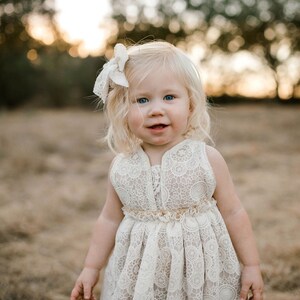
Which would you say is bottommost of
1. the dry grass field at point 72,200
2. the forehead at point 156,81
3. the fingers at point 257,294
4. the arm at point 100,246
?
the dry grass field at point 72,200

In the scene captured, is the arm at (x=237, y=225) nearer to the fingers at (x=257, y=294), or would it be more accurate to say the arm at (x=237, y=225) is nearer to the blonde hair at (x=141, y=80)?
the fingers at (x=257, y=294)

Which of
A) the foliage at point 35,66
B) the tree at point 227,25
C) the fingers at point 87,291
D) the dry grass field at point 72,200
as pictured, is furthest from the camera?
the tree at point 227,25

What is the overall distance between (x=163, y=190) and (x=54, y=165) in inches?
171

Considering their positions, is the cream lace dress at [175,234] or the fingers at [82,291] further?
the fingers at [82,291]

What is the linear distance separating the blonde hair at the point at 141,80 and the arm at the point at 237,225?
14cm

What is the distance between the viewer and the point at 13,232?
331 cm

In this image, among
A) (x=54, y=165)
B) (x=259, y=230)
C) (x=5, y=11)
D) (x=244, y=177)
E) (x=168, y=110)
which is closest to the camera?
(x=168, y=110)

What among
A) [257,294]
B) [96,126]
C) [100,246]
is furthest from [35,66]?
[257,294]

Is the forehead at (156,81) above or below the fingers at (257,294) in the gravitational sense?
above

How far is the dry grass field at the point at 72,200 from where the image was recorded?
2582 mm

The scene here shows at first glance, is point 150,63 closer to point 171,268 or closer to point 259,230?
point 171,268

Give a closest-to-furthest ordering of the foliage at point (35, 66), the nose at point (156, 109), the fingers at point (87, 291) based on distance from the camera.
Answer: the nose at point (156, 109) < the fingers at point (87, 291) < the foliage at point (35, 66)

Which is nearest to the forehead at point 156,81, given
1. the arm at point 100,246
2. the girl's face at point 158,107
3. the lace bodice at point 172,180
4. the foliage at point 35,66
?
the girl's face at point 158,107

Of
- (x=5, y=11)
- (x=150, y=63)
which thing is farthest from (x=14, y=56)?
(x=150, y=63)
